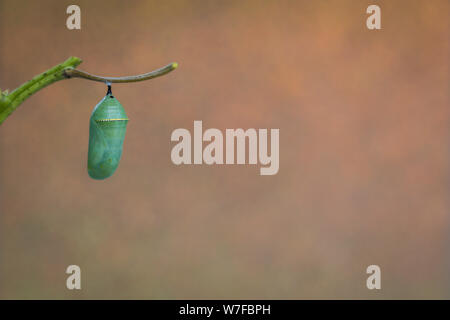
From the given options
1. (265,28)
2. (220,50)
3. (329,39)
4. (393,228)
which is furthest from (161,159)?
(393,228)

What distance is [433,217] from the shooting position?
3.52 metres

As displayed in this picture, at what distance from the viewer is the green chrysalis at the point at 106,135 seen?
63.4 inches

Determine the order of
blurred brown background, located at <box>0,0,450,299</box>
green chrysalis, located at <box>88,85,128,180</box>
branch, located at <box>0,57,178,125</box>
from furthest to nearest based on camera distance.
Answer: blurred brown background, located at <box>0,0,450,299</box> < green chrysalis, located at <box>88,85,128,180</box> < branch, located at <box>0,57,178,125</box>

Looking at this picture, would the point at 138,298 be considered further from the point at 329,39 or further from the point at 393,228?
the point at 329,39

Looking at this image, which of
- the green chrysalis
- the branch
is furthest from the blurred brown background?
the branch

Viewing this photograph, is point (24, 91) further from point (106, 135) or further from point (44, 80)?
point (106, 135)

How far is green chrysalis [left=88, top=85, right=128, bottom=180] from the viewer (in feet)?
5.28

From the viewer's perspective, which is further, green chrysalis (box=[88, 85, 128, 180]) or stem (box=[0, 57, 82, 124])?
green chrysalis (box=[88, 85, 128, 180])

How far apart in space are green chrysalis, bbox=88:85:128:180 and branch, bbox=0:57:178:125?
0.28m

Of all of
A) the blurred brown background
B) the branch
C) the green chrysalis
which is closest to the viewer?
the branch

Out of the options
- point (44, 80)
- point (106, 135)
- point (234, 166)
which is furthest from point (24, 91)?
point (234, 166)

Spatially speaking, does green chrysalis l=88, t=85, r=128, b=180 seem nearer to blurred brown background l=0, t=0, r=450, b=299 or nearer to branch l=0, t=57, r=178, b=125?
branch l=0, t=57, r=178, b=125

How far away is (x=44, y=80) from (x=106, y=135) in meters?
0.34

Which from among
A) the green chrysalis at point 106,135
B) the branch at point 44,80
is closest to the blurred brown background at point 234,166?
the green chrysalis at point 106,135
